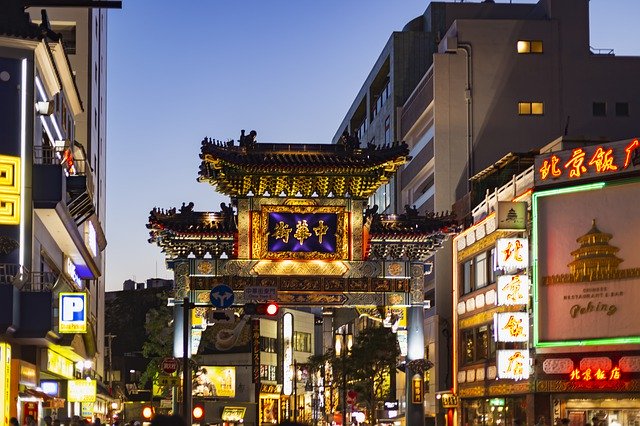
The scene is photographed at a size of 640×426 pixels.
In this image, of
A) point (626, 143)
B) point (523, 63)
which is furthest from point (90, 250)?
point (523, 63)

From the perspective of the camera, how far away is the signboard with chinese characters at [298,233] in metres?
45.9

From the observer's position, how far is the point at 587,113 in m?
73.9

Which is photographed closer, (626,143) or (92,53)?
(626,143)

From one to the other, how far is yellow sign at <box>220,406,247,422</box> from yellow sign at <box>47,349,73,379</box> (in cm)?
4071

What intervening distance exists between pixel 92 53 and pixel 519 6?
27443 millimetres

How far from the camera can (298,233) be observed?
151ft

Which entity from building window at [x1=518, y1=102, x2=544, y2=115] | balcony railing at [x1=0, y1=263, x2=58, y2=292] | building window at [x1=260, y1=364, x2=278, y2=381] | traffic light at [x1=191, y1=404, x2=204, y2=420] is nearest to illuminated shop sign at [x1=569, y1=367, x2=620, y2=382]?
traffic light at [x1=191, y1=404, x2=204, y2=420]

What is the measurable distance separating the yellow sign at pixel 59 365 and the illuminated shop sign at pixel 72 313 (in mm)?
4368

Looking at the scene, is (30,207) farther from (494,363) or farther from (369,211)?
(494,363)

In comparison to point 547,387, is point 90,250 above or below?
above

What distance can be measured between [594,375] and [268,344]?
5745 centimetres

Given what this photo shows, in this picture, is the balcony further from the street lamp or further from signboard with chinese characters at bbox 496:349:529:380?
A: the street lamp

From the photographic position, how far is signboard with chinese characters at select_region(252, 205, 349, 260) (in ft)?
151

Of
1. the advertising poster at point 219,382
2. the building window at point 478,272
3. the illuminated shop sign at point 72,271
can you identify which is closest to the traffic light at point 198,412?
the illuminated shop sign at point 72,271
